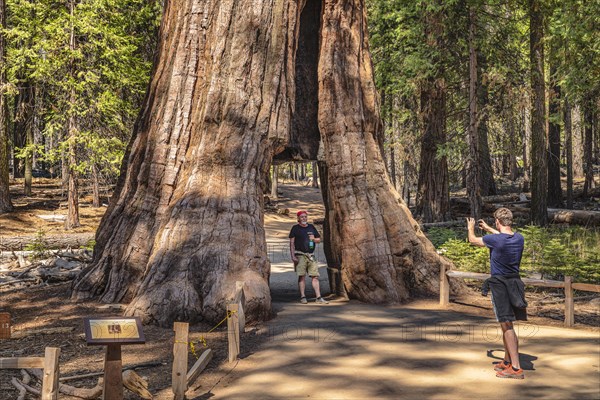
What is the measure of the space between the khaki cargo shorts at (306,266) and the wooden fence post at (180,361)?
19.1 ft

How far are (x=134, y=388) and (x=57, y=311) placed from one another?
5.04 m

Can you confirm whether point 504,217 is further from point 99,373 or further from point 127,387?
point 99,373

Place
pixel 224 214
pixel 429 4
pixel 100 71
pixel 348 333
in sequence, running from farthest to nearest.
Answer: pixel 100 71 → pixel 429 4 → pixel 224 214 → pixel 348 333

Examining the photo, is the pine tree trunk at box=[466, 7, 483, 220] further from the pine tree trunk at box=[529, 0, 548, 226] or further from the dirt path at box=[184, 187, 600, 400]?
the dirt path at box=[184, 187, 600, 400]

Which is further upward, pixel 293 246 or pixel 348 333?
pixel 293 246

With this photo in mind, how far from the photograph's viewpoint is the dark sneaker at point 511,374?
22.7 feet

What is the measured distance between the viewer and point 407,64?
2191 cm

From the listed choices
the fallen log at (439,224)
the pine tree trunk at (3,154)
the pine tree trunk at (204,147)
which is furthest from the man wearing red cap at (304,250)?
the pine tree trunk at (3,154)

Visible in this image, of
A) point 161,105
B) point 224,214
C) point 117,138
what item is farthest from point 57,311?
point 117,138

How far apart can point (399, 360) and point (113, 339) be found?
3524 millimetres

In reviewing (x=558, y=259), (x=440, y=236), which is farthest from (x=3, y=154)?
(x=558, y=259)

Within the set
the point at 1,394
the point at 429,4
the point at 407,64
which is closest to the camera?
the point at 1,394

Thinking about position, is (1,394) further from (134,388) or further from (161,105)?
(161,105)

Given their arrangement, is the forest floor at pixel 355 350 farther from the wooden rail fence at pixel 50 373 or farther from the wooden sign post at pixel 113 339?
the wooden rail fence at pixel 50 373
